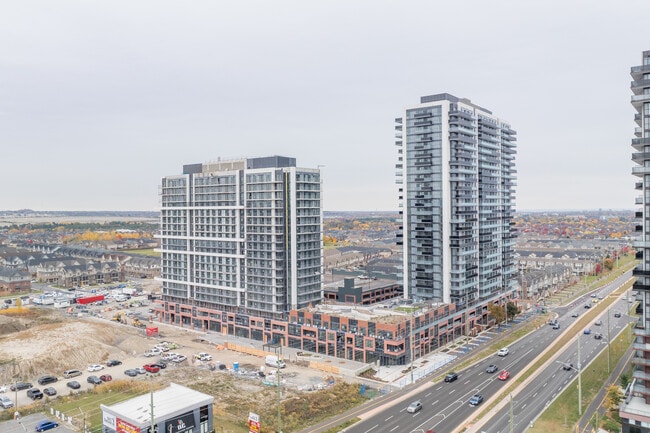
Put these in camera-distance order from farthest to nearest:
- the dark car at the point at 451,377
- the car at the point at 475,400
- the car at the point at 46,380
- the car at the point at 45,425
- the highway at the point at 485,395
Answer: the car at the point at 46,380
the dark car at the point at 451,377
the car at the point at 475,400
the car at the point at 45,425
the highway at the point at 485,395

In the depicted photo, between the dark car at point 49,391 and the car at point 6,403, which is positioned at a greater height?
the car at point 6,403

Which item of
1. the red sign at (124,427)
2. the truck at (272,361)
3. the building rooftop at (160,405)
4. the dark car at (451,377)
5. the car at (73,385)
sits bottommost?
the car at (73,385)

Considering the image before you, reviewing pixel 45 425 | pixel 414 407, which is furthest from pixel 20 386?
pixel 414 407

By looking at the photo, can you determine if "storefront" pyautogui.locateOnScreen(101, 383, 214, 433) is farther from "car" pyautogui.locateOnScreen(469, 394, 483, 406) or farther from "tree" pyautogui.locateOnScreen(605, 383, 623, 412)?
"tree" pyautogui.locateOnScreen(605, 383, 623, 412)

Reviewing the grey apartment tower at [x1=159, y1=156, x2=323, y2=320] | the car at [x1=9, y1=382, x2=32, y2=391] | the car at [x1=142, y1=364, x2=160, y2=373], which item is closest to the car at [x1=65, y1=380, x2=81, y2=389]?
the car at [x1=9, y1=382, x2=32, y2=391]

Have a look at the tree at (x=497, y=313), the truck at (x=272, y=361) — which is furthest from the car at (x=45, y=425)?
the tree at (x=497, y=313)

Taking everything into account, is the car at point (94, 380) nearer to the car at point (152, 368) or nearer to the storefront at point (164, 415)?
the car at point (152, 368)
